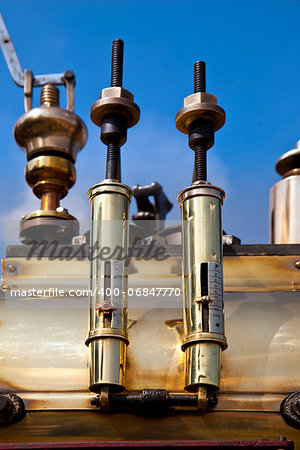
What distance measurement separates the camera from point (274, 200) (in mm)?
4316

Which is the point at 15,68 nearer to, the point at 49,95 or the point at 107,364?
the point at 49,95

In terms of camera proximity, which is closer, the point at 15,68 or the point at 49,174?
the point at 49,174

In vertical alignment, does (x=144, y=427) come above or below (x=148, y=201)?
below

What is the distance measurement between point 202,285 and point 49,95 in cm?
183

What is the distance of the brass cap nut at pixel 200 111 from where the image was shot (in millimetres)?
3551

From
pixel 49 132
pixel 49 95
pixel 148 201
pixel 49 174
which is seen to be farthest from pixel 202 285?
pixel 49 95

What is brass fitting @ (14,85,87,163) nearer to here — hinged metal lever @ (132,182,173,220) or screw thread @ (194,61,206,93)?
hinged metal lever @ (132,182,173,220)

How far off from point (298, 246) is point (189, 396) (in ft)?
3.21

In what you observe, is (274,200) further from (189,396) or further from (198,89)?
(189,396)

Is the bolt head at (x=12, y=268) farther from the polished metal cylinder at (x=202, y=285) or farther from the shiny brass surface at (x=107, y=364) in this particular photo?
the polished metal cylinder at (x=202, y=285)

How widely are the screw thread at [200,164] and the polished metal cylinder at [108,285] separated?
12.5 inches

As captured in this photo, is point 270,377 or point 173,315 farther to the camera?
point 173,315

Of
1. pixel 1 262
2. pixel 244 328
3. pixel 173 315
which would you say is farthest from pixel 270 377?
pixel 1 262

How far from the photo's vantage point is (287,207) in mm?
4219
